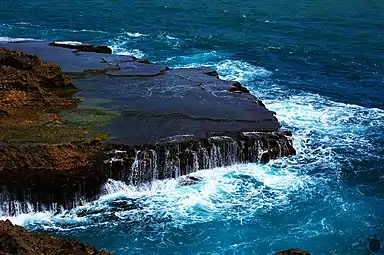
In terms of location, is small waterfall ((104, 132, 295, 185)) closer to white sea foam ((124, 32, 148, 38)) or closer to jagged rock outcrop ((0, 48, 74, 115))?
jagged rock outcrop ((0, 48, 74, 115))

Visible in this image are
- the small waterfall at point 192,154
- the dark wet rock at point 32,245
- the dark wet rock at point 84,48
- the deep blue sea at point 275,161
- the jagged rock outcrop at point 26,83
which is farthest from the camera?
the dark wet rock at point 84,48

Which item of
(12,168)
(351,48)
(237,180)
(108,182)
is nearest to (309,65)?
(351,48)

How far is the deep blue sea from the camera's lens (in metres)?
17.2

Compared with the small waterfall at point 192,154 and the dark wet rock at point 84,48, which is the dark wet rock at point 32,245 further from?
the dark wet rock at point 84,48

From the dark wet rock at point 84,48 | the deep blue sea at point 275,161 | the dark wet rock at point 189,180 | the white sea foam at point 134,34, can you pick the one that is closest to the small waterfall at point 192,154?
the dark wet rock at point 189,180

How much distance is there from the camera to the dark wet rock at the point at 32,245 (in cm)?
795

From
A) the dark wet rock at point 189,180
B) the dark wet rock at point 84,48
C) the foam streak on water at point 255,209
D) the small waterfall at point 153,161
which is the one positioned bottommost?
the foam streak on water at point 255,209

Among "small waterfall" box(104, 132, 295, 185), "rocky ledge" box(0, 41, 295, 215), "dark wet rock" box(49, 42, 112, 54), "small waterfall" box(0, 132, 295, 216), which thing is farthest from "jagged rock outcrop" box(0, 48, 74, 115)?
"dark wet rock" box(49, 42, 112, 54)

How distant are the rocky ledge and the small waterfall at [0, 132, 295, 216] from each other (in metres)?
0.03

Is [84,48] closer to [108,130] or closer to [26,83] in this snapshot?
[26,83]

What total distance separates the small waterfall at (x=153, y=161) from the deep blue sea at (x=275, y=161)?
1.16 ft

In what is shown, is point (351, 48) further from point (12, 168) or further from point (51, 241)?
point (51, 241)

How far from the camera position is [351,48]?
40969mm

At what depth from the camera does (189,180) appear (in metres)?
20.1
